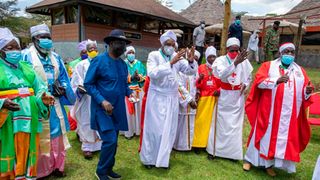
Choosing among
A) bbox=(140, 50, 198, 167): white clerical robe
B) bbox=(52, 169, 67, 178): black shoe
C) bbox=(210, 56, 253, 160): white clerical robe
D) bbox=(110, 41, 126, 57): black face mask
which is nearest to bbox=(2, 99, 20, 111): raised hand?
bbox=(110, 41, 126, 57): black face mask

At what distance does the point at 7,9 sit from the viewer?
111ft

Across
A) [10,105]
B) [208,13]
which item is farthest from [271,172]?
[208,13]

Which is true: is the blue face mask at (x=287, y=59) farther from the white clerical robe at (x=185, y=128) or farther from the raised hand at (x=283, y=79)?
the white clerical robe at (x=185, y=128)

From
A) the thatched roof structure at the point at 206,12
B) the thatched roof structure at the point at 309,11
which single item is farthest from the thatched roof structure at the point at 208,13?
the thatched roof structure at the point at 309,11

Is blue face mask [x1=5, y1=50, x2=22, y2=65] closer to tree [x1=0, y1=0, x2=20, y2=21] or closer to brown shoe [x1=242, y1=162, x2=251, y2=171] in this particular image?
brown shoe [x1=242, y1=162, x2=251, y2=171]

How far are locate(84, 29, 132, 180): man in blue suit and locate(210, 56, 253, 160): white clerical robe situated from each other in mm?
1917

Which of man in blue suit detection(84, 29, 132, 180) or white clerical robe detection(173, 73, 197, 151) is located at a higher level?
man in blue suit detection(84, 29, 132, 180)

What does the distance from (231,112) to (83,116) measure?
2.68 m

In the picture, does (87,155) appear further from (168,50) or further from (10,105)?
(168,50)

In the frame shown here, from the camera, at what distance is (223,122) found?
524cm

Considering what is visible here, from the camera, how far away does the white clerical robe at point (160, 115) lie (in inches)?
183

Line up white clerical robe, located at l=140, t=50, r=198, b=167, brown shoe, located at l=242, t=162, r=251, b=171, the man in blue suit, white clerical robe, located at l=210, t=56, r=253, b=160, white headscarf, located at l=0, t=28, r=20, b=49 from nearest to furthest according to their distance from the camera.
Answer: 1. white headscarf, located at l=0, t=28, r=20, b=49
2. the man in blue suit
3. white clerical robe, located at l=140, t=50, r=198, b=167
4. brown shoe, located at l=242, t=162, r=251, b=171
5. white clerical robe, located at l=210, t=56, r=253, b=160

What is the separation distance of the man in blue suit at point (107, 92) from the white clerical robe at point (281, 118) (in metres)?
2.27

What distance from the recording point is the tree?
108 ft
